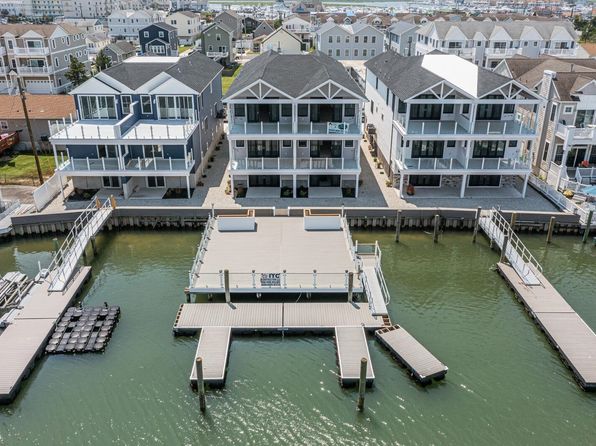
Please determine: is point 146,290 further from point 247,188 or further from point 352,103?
point 352,103

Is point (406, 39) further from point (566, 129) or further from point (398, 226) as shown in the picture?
point (398, 226)

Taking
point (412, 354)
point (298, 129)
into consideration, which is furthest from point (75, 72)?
point (412, 354)

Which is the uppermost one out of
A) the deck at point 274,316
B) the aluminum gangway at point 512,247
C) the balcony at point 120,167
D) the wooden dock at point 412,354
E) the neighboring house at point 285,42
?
the neighboring house at point 285,42

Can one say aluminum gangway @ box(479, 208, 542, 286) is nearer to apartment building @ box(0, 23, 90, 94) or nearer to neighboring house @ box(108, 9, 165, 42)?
apartment building @ box(0, 23, 90, 94)

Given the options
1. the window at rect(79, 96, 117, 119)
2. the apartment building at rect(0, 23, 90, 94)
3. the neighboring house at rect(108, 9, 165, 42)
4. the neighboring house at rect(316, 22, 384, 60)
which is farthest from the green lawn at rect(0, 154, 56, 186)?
the neighboring house at rect(108, 9, 165, 42)

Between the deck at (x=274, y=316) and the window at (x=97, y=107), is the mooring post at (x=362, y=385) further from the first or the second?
the window at (x=97, y=107)

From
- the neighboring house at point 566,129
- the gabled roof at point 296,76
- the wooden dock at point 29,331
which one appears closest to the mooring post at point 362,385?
the wooden dock at point 29,331

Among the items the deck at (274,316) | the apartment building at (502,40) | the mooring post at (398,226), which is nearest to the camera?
the deck at (274,316)
